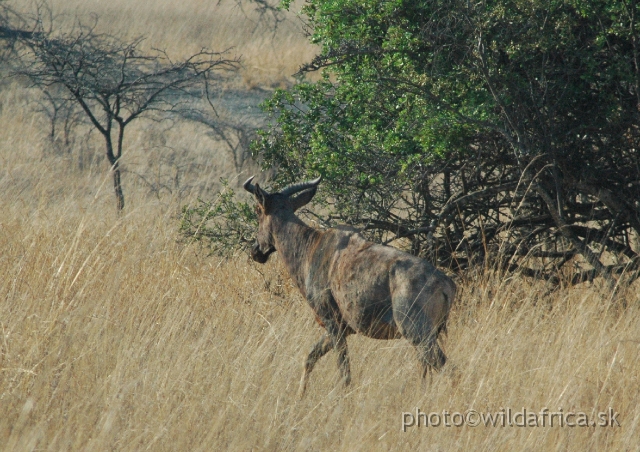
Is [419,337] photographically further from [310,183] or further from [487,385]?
[310,183]

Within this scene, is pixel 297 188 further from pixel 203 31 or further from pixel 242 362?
pixel 203 31

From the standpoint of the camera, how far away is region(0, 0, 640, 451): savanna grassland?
15.1 ft

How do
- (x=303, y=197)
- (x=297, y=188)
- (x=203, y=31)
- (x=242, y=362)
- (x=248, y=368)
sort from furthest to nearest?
(x=203, y=31) → (x=297, y=188) → (x=303, y=197) → (x=242, y=362) → (x=248, y=368)

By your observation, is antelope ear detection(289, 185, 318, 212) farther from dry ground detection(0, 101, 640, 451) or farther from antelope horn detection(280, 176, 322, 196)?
dry ground detection(0, 101, 640, 451)

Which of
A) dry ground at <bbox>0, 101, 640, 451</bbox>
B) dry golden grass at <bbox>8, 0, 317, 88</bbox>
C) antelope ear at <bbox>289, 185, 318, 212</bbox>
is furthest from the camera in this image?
dry golden grass at <bbox>8, 0, 317, 88</bbox>

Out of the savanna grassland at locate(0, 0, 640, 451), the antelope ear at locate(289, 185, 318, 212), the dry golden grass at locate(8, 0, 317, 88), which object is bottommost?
the savanna grassland at locate(0, 0, 640, 451)

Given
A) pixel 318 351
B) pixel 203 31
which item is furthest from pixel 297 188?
pixel 203 31

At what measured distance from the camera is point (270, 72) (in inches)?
992

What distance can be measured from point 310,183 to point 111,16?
24.6 m

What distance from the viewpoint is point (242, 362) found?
5.75 m

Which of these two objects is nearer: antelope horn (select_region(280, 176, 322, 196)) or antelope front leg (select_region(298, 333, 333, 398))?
antelope front leg (select_region(298, 333, 333, 398))

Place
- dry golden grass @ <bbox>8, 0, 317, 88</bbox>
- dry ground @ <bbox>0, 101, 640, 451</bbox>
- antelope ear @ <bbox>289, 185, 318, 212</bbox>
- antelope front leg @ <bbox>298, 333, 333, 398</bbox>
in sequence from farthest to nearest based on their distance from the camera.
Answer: dry golden grass @ <bbox>8, 0, 317, 88</bbox> → antelope ear @ <bbox>289, 185, 318, 212</bbox> → antelope front leg @ <bbox>298, 333, 333, 398</bbox> → dry ground @ <bbox>0, 101, 640, 451</bbox>

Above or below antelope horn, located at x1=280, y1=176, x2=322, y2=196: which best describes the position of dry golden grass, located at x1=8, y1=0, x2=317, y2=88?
above

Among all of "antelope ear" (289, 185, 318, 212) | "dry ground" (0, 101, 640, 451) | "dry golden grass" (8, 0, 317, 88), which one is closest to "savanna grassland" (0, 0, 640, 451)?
"dry ground" (0, 101, 640, 451)
